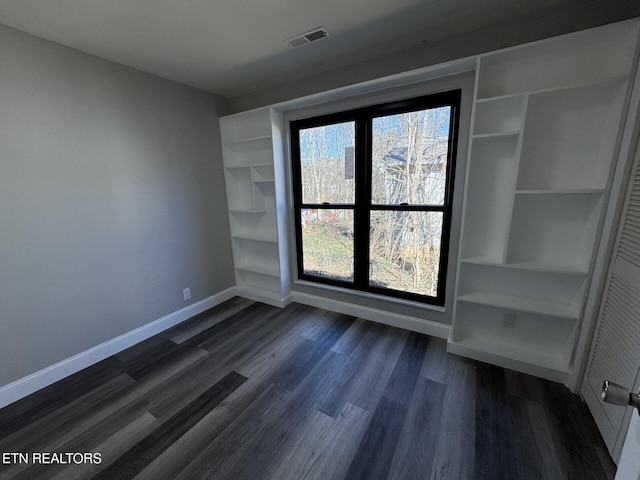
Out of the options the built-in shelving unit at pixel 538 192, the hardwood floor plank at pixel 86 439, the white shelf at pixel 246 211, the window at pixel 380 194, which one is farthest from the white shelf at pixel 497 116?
the hardwood floor plank at pixel 86 439

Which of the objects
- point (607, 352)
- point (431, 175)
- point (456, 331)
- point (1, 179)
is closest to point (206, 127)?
point (1, 179)

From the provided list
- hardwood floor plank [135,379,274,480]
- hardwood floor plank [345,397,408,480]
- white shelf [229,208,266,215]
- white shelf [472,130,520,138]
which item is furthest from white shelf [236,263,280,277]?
white shelf [472,130,520,138]

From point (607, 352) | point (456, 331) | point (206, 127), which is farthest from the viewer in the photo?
point (206, 127)

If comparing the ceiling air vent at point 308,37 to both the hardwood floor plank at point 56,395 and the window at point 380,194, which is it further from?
the hardwood floor plank at point 56,395

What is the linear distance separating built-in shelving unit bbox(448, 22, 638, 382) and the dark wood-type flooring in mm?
338

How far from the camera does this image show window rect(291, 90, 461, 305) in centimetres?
226

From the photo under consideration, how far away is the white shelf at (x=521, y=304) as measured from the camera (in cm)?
180

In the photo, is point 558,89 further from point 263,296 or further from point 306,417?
point 263,296

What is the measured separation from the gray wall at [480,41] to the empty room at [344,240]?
0.05 ft

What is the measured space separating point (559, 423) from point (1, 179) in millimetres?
3866

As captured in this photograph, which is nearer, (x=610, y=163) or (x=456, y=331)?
(x=610, y=163)

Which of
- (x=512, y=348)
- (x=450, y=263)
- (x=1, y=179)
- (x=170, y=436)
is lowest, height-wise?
(x=170, y=436)

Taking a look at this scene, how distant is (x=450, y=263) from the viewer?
2275mm

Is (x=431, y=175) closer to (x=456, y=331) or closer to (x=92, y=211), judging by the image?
(x=456, y=331)
